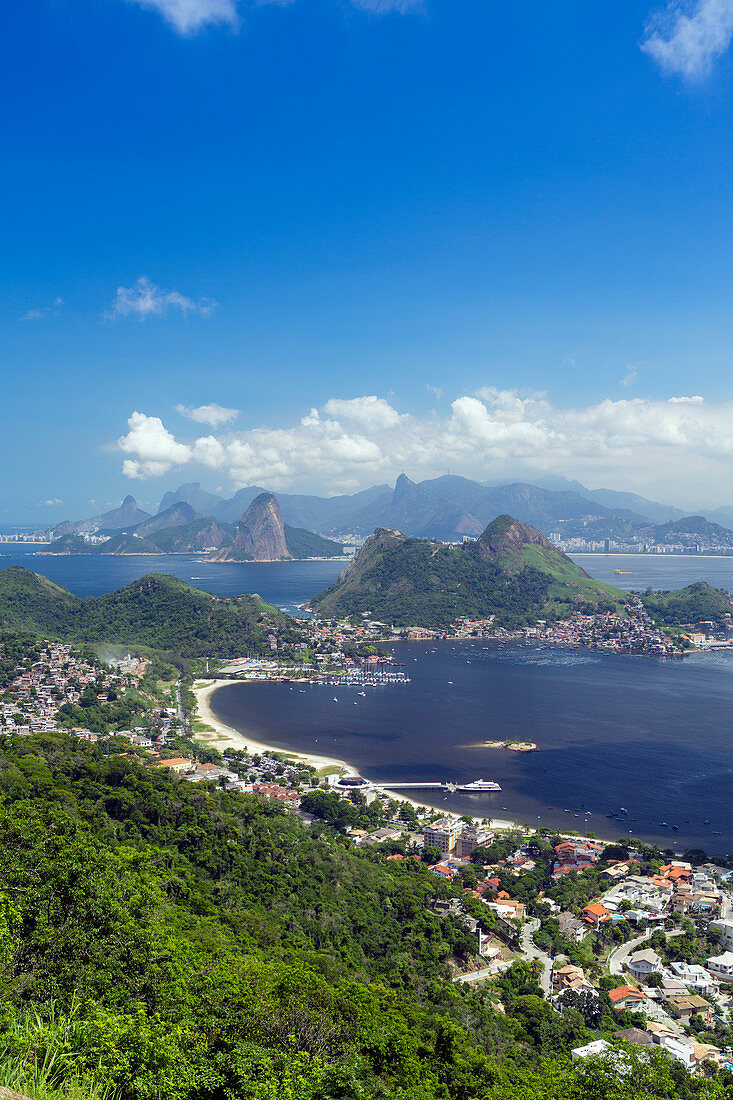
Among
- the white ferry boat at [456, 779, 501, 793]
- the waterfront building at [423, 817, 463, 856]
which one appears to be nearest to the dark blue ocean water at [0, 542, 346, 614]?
the white ferry boat at [456, 779, 501, 793]

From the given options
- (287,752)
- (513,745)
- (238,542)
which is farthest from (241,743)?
(238,542)

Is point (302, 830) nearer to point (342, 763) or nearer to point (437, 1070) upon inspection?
point (342, 763)

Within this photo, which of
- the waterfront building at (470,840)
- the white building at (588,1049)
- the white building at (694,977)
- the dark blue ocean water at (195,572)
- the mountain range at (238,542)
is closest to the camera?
the white building at (588,1049)

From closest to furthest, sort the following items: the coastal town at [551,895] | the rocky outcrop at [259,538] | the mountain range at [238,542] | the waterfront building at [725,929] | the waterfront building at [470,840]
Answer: the coastal town at [551,895]
the waterfront building at [725,929]
the waterfront building at [470,840]
the rocky outcrop at [259,538]
the mountain range at [238,542]

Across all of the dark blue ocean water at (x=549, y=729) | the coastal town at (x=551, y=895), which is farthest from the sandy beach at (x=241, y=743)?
the dark blue ocean water at (x=549, y=729)

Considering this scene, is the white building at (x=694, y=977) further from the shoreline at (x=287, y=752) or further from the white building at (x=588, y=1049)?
the shoreline at (x=287, y=752)

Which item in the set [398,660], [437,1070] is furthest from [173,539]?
[437,1070]
